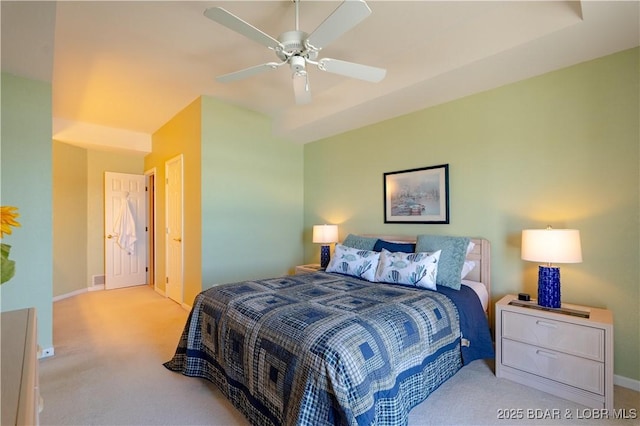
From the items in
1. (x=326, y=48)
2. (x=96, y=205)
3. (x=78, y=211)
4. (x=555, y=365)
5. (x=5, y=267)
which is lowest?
(x=555, y=365)

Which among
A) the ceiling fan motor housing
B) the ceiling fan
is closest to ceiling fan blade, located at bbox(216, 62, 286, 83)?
the ceiling fan

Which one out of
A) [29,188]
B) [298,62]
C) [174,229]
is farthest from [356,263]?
[29,188]

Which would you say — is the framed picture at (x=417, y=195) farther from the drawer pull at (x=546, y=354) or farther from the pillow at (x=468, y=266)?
the drawer pull at (x=546, y=354)

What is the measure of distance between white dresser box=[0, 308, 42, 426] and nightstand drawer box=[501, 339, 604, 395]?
2.67 m

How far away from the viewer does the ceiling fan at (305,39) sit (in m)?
1.60

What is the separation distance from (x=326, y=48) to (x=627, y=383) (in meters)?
3.49

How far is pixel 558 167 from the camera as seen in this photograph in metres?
2.49

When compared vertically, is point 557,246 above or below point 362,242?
above

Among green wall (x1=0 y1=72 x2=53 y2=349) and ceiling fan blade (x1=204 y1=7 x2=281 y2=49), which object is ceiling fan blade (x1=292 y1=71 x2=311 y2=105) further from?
green wall (x1=0 y1=72 x2=53 y2=349)

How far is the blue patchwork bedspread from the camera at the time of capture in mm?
1400

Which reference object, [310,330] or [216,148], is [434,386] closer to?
[310,330]

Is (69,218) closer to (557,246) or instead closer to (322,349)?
(322,349)

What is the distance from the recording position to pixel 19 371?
0.85 m

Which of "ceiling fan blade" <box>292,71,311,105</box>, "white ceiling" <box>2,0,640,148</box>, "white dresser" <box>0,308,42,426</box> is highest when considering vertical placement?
"white ceiling" <box>2,0,640,148</box>
